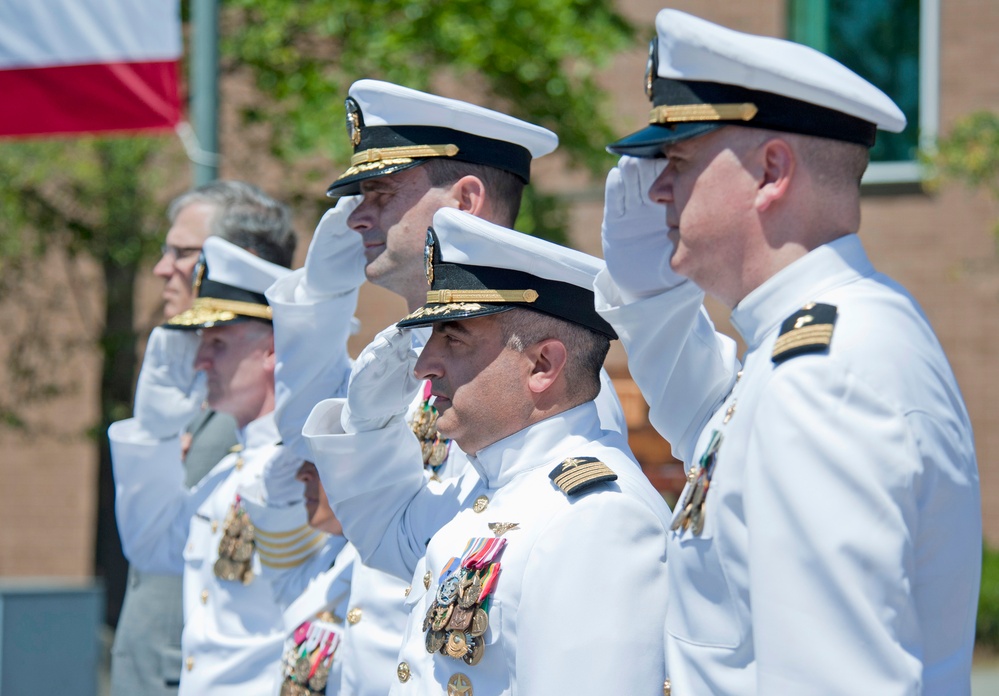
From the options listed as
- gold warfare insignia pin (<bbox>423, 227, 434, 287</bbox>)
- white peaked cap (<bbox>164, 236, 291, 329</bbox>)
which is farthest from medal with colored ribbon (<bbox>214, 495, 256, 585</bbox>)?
gold warfare insignia pin (<bbox>423, 227, 434, 287</bbox>)

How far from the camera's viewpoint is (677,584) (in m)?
1.95

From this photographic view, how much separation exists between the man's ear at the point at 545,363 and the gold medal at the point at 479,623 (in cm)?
45

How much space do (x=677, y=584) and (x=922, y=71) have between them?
10.9 metres

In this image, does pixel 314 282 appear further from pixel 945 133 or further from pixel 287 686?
pixel 945 133

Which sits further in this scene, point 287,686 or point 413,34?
point 413,34

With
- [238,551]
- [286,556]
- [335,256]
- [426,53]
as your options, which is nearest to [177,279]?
[238,551]

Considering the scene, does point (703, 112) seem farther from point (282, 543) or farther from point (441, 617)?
point (282, 543)

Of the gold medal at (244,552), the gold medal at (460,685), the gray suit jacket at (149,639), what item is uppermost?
the gold medal at (460,685)

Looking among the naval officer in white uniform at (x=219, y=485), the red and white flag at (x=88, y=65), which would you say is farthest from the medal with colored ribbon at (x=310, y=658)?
the red and white flag at (x=88, y=65)

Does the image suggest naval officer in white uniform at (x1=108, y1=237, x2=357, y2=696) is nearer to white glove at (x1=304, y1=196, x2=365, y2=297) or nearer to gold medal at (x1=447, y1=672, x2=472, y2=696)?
white glove at (x1=304, y1=196, x2=365, y2=297)

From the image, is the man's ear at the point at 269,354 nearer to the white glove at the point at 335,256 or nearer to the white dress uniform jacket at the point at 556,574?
the white glove at the point at 335,256

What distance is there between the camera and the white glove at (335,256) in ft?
10.9

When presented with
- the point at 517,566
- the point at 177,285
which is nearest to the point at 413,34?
the point at 177,285

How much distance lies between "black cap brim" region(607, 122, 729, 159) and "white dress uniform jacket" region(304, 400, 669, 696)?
62 centimetres
